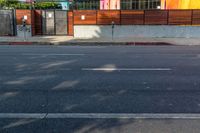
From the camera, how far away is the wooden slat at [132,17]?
23609 mm

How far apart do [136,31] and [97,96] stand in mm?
17017

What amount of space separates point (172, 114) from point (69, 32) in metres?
19.4

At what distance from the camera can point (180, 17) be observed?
2353 cm

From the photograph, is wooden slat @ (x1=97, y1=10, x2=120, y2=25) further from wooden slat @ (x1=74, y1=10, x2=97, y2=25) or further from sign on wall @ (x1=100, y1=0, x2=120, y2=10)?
sign on wall @ (x1=100, y1=0, x2=120, y2=10)

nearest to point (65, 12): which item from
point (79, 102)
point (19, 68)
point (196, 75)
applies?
point (19, 68)

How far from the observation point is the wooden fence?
77.0ft

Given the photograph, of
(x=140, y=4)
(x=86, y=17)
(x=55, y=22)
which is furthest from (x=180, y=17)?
(x=140, y=4)

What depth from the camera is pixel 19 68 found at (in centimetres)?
1061

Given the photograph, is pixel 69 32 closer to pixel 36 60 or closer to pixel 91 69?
pixel 36 60

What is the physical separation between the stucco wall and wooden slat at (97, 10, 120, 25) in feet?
1.11

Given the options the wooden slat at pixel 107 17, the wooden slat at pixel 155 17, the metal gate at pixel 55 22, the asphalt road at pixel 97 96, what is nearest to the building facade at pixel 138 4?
the wooden slat at pixel 155 17

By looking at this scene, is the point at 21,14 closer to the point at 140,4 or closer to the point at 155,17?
the point at 155,17

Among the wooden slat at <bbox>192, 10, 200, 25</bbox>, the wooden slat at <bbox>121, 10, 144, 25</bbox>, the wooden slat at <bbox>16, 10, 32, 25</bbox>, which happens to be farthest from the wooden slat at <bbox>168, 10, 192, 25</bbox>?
the wooden slat at <bbox>16, 10, 32, 25</bbox>

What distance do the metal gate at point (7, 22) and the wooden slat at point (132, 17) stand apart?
24.0 ft
